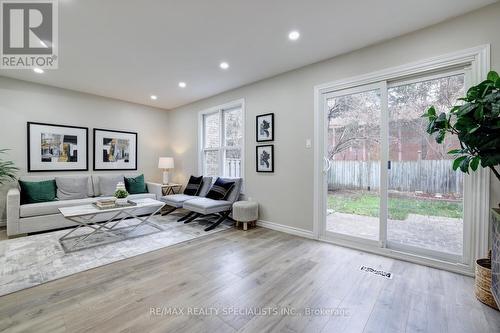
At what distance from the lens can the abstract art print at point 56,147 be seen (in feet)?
13.4

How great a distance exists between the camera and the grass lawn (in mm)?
2445

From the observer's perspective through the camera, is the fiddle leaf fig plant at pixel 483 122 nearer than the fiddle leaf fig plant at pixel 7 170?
Yes

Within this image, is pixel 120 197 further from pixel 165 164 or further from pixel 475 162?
pixel 475 162

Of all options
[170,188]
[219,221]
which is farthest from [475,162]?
[170,188]

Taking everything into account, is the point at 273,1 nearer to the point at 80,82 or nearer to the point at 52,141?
the point at 80,82

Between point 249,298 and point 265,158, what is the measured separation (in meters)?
2.42

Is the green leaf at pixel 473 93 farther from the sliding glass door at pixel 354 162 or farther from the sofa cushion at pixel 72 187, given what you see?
the sofa cushion at pixel 72 187

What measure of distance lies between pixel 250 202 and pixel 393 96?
8.53 feet

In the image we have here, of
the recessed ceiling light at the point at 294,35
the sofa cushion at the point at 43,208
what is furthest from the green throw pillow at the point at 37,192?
the recessed ceiling light at the point at 294,35

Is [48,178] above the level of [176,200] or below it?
above

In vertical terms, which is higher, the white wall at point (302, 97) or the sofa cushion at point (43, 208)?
the white wall at point (302, 97)

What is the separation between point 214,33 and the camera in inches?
101

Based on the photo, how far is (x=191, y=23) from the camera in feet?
7.84

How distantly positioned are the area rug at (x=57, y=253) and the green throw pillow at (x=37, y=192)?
0.68 metres
